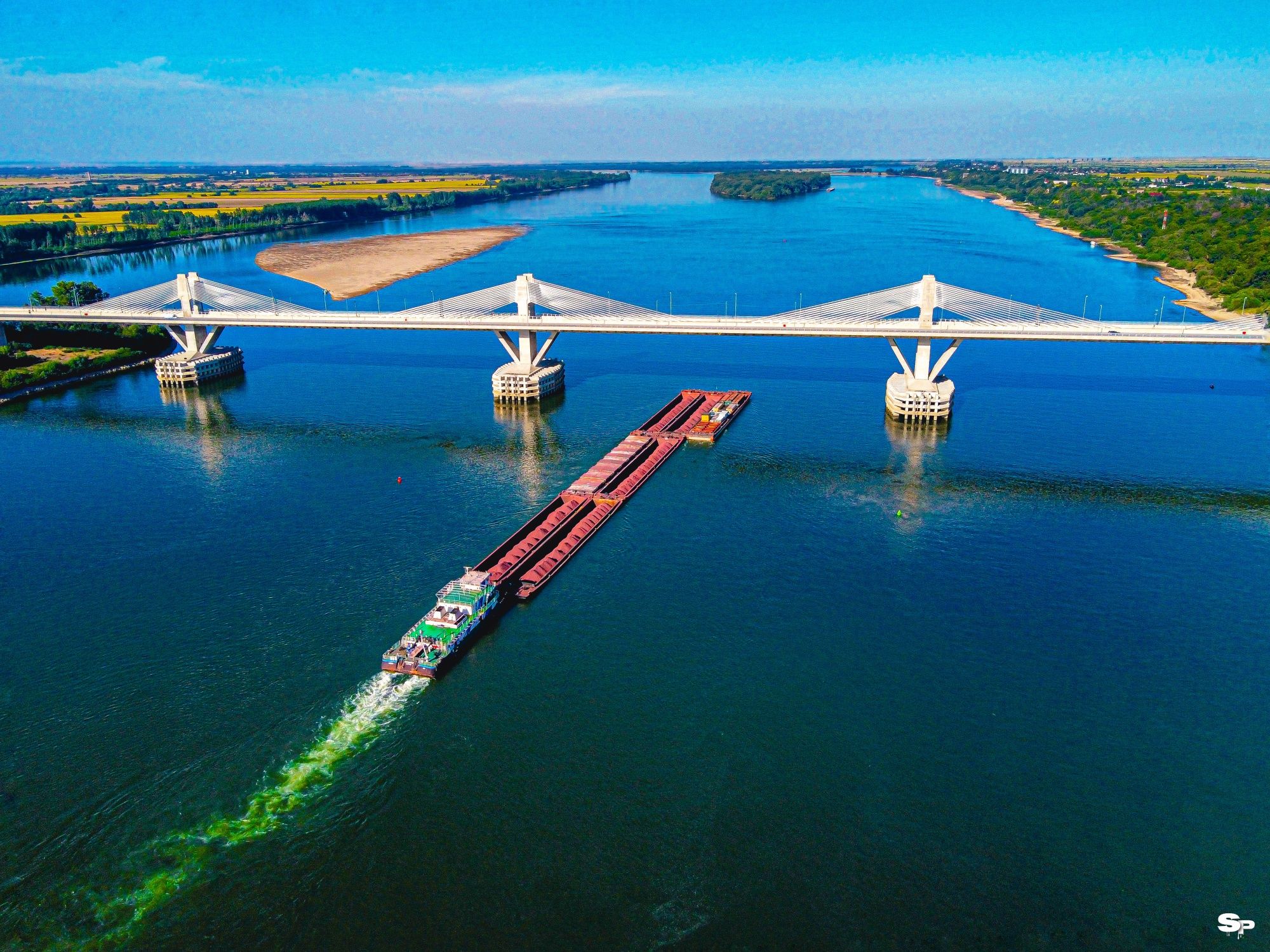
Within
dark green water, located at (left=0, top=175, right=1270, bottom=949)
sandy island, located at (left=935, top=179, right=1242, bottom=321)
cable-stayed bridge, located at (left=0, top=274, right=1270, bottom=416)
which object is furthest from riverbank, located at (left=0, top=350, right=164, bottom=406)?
sandy island, located at (left=935, top=179, right=1242, bottom=321)

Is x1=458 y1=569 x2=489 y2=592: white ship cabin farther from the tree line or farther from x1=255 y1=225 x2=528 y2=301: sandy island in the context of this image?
the tree line

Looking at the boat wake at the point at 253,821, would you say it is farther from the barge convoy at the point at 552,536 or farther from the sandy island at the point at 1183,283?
the sandy island at the point at 1183,283

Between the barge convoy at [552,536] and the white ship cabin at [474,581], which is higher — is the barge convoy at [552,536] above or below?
below

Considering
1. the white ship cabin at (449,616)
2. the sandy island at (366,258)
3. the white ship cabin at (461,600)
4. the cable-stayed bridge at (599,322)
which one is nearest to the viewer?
the white ship cabin at (449,616)

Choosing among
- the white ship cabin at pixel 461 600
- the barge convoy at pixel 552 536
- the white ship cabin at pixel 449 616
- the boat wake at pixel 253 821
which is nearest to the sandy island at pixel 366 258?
the barge convoy at pixel 552 536

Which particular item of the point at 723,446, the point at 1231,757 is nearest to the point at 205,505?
the point at 723,446
